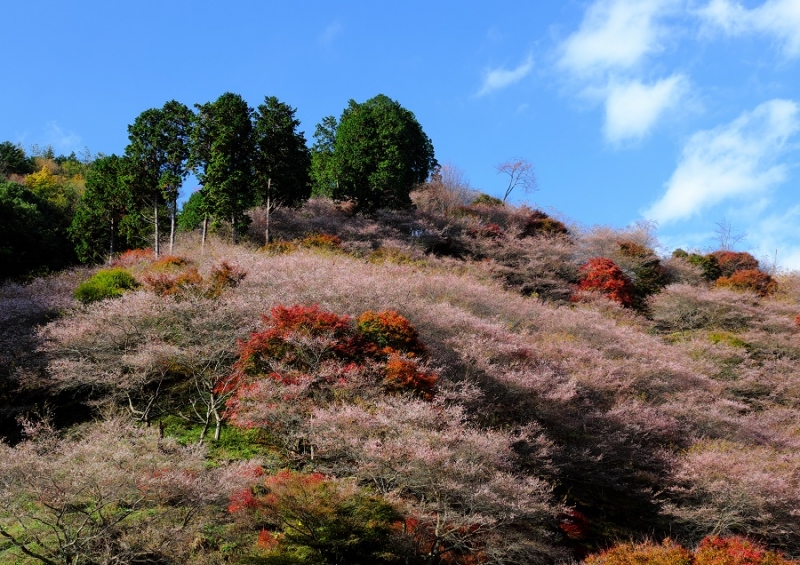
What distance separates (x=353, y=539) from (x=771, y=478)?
11.0 metres

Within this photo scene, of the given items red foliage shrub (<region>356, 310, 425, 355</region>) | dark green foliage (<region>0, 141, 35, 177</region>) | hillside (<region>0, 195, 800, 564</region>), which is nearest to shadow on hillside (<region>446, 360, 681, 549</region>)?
hillside (<region>0, 195, 800, 564</region>)

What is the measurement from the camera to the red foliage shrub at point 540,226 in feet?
131

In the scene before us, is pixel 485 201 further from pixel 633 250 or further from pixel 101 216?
pixel 101 216

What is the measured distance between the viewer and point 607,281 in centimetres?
3425

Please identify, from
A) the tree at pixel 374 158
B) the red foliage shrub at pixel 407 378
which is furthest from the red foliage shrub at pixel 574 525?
A: the tree at pixel 374 158

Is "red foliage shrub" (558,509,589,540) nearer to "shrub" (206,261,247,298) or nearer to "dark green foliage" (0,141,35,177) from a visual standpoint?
"shrub" (206,261,247,298)

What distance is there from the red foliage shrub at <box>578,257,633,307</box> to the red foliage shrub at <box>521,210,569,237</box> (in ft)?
16.4

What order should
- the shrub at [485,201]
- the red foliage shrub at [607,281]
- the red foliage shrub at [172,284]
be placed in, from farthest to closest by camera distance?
1. the shrub at [485,201]
2. the red foliage shrub at [607,281]
3. the red foliage shrub at [172,284]

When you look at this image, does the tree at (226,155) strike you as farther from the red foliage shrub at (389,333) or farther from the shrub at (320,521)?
the shrub at (320,521)

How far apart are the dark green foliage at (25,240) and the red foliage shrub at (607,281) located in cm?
2694

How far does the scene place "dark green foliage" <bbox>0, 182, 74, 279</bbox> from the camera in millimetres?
29297

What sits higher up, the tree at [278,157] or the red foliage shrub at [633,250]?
the tree at [278,157]

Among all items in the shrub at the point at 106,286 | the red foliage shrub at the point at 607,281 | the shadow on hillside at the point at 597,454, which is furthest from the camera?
the red foliage shrub at the point at 607,281

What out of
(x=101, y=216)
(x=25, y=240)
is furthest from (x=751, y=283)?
(x=25, y=240)
